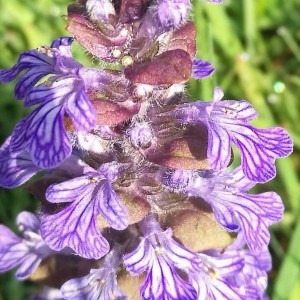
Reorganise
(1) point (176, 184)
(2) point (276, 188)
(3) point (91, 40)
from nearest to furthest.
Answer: (3) point (91, 40) < (1) point (176, 184) < (2) point (276, 188)

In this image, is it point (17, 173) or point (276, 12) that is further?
point (276, 12)

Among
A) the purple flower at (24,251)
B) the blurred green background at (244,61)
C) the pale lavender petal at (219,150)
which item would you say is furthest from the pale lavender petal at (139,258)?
the blurred green background at (244,61)

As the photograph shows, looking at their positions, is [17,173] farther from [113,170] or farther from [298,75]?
[298,75]

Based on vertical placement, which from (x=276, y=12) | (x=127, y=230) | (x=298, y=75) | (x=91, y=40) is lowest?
(x=127, y=230)

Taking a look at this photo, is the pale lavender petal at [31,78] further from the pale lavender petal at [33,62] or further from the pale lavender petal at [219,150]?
the pale lavender petal at [219,150]

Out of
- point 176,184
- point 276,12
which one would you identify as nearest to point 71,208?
point 176,184

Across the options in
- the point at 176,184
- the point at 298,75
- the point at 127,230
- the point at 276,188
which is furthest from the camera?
the point at 298,75

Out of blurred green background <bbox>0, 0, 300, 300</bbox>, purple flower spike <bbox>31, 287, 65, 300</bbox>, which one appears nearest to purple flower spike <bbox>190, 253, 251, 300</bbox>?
purple flower spike <bbox>31, 287, 65, 300</bbox>
